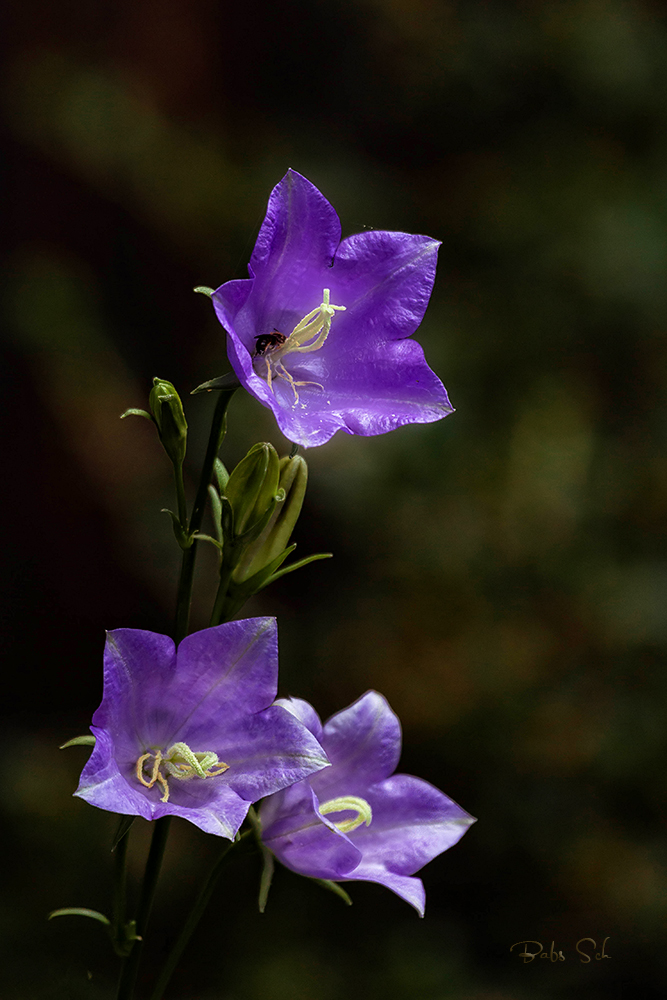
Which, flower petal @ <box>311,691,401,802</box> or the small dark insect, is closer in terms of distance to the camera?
the small dark insect

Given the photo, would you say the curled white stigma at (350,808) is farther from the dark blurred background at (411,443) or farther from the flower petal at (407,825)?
the dark blurred background at (411,443)

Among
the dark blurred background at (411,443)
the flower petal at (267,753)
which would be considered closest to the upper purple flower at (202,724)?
the flower petal at (267,753)

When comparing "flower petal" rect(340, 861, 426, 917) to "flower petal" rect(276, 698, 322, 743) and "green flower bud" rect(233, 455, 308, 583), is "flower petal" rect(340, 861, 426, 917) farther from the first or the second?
"green flower bud" rect(233, 455, 308, 583)

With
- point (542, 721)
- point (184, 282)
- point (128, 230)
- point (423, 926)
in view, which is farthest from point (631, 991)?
point (128, 230)

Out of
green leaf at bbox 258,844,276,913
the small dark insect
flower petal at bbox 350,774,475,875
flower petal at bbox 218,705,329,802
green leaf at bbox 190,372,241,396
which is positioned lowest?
green leaf at bbox 258,844,276,913

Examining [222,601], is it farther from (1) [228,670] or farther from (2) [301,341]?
(2) [301,341]

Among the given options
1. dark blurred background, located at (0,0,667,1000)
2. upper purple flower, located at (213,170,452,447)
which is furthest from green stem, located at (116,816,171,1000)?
dark blurred background, located at (0,0,667,1000)
